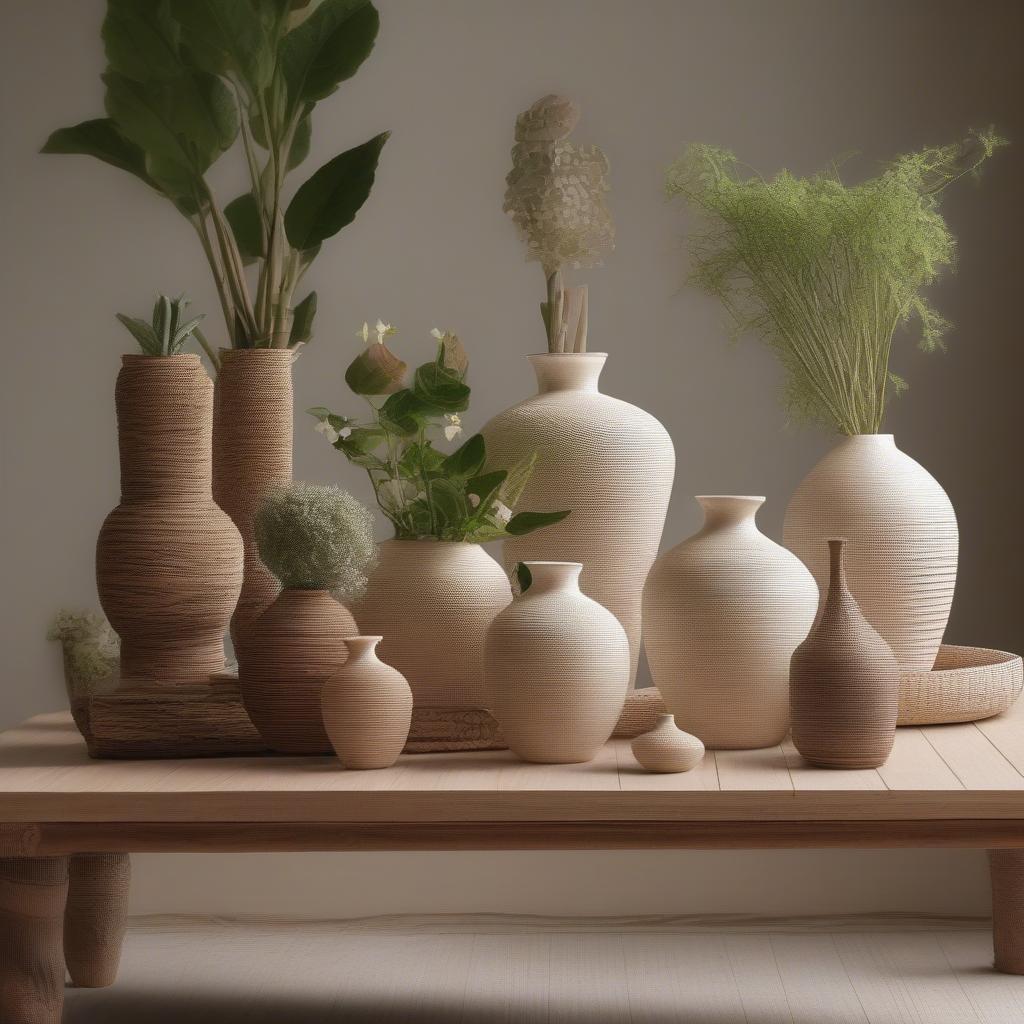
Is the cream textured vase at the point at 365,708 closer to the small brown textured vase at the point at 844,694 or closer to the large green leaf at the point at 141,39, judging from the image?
the small brown textured vase at the point at 844,694

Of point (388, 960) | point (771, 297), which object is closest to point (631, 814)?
point (771, 297)

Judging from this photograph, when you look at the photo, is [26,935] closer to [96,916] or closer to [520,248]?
[96,916]

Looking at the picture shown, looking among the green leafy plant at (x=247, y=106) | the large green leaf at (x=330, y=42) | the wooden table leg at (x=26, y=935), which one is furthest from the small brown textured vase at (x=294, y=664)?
the large green leaf at (x=330, y=42)

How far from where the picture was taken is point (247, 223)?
2.17 m

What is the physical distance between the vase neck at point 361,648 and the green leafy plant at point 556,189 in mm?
590

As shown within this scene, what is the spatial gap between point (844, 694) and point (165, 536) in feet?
2.54

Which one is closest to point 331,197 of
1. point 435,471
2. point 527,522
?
point 435,471

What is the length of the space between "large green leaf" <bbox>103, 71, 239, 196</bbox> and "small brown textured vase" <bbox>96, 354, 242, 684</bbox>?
34cm

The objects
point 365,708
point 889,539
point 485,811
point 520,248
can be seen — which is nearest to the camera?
point 485,811

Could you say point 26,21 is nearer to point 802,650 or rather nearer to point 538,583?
point 538,583

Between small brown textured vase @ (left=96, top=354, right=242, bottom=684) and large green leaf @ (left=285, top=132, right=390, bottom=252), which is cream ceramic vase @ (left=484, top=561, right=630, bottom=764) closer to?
small brown textured vase @ (left=96, top=354, right=242, bottom=684)

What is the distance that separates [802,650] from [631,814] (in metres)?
0.26

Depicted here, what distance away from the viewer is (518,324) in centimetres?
291

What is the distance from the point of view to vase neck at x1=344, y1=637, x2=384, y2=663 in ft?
5.18
